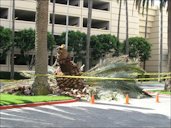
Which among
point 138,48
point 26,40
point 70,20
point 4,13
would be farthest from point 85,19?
point 26,40

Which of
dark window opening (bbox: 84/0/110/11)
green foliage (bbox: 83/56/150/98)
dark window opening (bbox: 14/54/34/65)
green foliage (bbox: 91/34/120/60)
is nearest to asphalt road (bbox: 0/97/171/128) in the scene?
green foliage (bbox: 83/56/150/98)

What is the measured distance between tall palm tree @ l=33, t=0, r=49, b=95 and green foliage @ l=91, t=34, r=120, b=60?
3562 cm

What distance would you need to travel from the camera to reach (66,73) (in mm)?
20266

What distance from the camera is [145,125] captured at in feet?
38.3

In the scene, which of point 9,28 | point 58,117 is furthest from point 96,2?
point 58,117

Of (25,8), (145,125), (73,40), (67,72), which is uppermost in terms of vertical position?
(25,8)

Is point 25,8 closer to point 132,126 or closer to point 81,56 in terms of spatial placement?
point 81,56

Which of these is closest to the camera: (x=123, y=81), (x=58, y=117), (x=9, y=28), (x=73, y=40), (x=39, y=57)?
(x=58, y=117)

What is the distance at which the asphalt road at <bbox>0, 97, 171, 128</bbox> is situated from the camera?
11.3m

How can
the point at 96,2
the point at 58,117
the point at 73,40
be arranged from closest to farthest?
the point at 58,117 → the point at 73,40 → the point at 96,2

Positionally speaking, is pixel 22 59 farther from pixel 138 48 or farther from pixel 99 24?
pixel 138 48

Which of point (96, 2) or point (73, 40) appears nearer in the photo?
point (73, 40)

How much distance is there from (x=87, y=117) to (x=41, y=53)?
21.9 feet

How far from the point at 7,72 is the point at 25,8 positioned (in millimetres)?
10086
